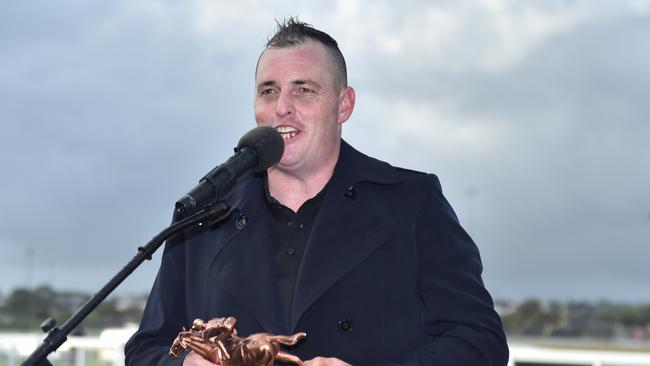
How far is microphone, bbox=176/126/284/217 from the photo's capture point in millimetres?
2771

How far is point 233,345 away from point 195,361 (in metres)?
0.24

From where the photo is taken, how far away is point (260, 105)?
11.8 ft

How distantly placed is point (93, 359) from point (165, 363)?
8.44 meters

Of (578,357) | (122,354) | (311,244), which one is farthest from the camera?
(122,354)

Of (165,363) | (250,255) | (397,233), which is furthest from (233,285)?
(397,233)

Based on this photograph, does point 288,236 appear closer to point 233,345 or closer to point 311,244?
point 311,244

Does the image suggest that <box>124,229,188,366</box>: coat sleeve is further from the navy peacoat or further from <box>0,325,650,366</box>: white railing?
<box>0,325,650,366</box>: white railing

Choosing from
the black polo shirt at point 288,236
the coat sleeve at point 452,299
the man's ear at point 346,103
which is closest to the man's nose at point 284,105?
the man's ear at point 346,103

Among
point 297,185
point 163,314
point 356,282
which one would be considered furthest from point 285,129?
point 163,314

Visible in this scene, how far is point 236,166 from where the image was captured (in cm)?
290

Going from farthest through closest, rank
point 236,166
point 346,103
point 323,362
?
point 346,103, point 323,362, point 236,166

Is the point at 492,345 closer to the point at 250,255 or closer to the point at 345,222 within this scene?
the point at 345,222

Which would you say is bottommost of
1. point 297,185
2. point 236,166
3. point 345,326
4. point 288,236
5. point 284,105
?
point 345,326

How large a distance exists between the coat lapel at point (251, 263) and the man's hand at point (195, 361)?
43cm
